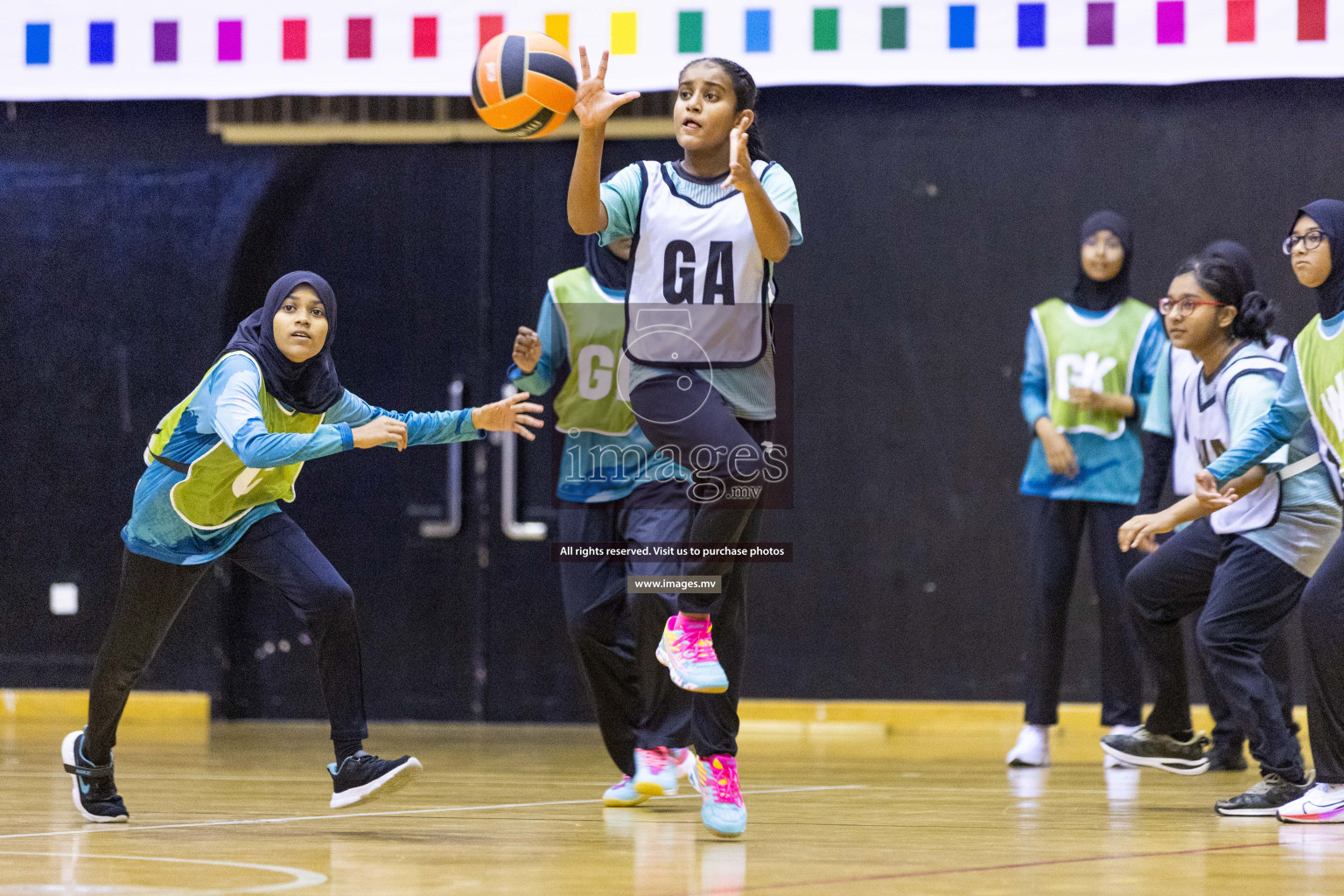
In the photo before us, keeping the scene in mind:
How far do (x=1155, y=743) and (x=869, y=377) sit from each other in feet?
8.61

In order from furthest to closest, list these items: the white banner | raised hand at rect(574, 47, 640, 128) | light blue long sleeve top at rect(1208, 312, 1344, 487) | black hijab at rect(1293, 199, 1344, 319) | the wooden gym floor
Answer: the white banner
light blue long sleeve top at rect(1208, 312, 1344, 487)
black hijab at rect(1293, 199, 1344, 319)
raised hand at rect(574, 47, 640, 128)
the wooden gym floor

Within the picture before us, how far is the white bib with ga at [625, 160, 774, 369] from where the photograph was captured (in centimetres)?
362

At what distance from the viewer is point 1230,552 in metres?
4.48

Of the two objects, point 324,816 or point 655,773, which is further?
point 655,773

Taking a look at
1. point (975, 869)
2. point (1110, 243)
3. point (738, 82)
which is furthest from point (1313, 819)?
point (1110, 243)

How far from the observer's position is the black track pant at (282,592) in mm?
3916

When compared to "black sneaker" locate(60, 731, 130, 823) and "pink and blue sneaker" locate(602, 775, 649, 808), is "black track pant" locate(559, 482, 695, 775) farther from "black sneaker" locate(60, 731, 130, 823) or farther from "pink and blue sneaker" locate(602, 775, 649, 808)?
"black sneaker" locate(60, 731, 130, 823)

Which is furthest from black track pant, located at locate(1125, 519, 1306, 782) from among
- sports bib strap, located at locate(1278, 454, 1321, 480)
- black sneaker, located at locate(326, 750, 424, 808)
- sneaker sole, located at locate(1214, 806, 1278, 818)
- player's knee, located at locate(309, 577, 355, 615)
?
player's knee, located at locate(309, 577, 355, 615)

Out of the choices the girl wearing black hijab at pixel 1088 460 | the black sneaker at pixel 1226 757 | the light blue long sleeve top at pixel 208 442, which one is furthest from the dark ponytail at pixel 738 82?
the black sneaker at pixel 1226 757

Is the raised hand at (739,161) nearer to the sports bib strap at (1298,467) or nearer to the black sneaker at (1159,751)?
the sports bib strap at (1298,467)

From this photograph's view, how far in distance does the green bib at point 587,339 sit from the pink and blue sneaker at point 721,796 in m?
1.50

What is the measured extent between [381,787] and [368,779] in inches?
1.6

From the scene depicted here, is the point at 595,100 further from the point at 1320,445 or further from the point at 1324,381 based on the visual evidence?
the point at 1320,445

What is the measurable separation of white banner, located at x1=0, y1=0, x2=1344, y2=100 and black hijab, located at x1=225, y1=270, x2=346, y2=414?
8.92 ft
